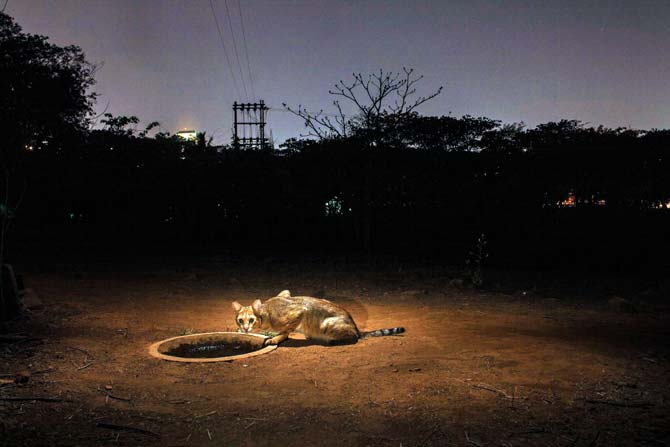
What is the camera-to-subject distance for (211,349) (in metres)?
Answer: 6.69

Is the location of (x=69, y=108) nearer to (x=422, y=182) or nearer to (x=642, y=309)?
(x=422, y=182)

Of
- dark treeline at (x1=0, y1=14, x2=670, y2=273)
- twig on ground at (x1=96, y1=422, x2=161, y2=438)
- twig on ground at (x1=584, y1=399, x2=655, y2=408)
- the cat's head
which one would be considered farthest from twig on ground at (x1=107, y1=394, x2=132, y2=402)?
dark treeline at (x1=0, y1=14, x2=670, y2=273)

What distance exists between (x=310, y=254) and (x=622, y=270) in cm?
1076

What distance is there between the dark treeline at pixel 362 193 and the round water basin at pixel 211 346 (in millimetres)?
13666

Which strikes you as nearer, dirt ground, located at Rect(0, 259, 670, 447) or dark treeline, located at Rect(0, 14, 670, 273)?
dirt ground, located at Rect(0, 259, 670, 447)

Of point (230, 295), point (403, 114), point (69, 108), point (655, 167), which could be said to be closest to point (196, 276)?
point (230, 295)

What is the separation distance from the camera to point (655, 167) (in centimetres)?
2670

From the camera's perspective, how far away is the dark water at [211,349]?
6.49m

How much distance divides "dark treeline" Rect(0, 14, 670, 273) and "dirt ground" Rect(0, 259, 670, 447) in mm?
12375

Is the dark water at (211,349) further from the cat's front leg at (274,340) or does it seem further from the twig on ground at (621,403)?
the twig on ground at (621,403)

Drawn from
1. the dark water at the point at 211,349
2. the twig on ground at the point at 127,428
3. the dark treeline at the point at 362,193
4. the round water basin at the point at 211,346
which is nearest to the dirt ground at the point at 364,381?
the twig on ground at the point at 127,428

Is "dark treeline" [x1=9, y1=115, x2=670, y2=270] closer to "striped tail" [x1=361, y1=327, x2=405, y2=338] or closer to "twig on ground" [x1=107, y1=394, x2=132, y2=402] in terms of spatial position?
"striped tail" [x1=361, y1=327, x2=405, y2=338]

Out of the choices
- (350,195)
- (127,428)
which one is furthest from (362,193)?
(127,428)

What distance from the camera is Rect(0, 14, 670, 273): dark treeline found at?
858 inches
